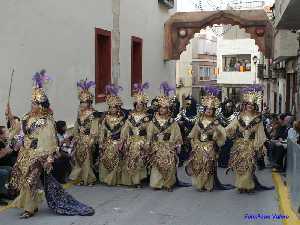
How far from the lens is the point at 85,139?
1027cm

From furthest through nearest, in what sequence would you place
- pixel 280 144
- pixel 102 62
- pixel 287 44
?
pixel 287 44
pixel 102 62
pixel 280 144

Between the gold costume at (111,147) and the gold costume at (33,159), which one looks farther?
the gold costume at (111,147)

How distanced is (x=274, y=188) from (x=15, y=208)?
4.90 m

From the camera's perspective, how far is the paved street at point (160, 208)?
767 cm

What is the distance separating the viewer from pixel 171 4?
896 inches

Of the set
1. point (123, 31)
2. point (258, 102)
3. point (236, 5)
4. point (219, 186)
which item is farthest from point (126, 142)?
point (236, 5)

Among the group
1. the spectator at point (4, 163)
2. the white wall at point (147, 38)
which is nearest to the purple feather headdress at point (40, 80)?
the spectator at point (4, 163)

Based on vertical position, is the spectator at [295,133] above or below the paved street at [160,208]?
above

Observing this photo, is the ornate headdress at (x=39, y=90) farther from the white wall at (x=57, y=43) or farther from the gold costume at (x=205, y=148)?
the gold costume at (x=205, y=148)

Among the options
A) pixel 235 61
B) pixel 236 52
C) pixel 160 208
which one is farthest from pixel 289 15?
pixel 235 61

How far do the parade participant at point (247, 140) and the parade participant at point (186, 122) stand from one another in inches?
111

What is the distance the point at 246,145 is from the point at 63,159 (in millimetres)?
3447

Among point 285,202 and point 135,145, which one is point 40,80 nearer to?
point 135,145

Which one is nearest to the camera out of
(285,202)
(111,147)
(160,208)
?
(160,208)
